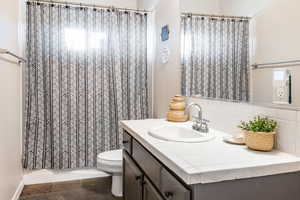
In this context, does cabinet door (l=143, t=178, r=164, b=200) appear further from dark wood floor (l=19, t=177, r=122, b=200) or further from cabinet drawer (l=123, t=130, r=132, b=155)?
dark wood floor (l=19, t=177, r=122, b=200)

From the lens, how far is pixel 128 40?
2.94 metres

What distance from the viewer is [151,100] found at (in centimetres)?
316

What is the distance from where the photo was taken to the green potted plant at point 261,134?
1.16m

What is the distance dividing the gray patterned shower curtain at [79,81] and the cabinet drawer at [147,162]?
1.24 meters

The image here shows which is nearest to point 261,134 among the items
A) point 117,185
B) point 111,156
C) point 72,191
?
point 111,156

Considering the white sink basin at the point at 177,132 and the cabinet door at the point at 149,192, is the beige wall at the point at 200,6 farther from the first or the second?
the cabinet door at the point at 149,192

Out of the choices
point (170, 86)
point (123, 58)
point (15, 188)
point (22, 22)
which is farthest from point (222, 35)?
point (15, 188)

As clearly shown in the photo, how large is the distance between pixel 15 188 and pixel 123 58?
1777 mm

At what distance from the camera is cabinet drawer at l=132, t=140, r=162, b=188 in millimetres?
1259

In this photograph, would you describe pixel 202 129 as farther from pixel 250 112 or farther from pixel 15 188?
pixel 15 188

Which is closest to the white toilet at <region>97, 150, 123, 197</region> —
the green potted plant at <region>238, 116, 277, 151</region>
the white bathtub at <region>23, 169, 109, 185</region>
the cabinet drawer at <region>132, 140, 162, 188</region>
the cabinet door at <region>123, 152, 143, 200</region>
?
the cabinet door at <region>123, 152, 143, 200</region>

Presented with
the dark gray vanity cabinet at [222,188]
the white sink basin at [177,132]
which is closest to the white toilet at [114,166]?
the white sink basin at [177,132]

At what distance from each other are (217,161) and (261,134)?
0.95ft

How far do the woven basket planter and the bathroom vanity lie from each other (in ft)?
0.10
